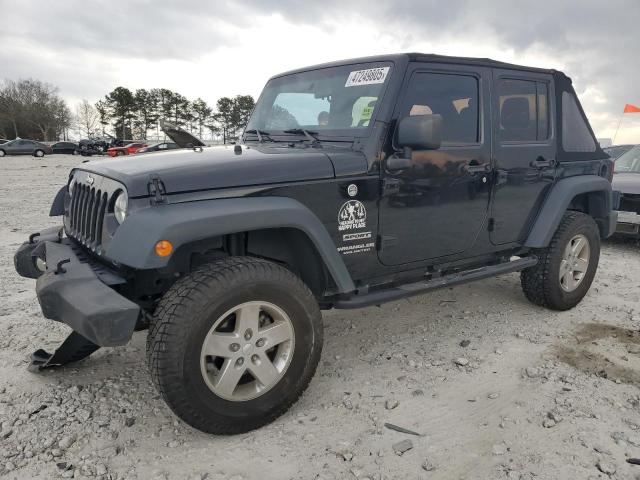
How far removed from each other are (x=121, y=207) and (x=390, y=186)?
5.14ft

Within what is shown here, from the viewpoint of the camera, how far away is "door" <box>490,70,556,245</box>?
3.79 metres

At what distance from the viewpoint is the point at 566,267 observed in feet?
14.6

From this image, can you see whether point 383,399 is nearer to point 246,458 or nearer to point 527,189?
point 246,458

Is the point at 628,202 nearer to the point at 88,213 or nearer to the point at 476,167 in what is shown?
the point at 476,167

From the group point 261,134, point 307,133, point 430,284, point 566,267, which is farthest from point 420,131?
point 566,267

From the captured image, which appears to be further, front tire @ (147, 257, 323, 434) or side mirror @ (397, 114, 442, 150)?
side mirror @ (397, 114, 442, 150)

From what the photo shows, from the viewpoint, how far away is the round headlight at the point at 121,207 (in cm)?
252

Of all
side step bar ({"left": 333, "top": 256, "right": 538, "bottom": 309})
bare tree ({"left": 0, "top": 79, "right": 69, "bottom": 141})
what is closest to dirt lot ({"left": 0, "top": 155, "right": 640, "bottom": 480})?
side step bar ({"left": 333, "top": 256, "right": 538, "bottom": 309})

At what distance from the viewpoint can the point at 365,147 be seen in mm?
3041

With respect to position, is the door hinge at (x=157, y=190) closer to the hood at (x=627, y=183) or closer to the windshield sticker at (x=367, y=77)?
the windshield sticker at (x=367, y=77)

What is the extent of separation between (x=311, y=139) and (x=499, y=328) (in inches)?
88.9

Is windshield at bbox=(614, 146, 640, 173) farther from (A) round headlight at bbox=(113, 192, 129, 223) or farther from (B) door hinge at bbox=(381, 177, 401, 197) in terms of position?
(A) round headlight at bbox=(113, 192, 129, 223)

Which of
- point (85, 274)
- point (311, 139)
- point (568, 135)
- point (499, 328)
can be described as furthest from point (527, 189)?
point (85, 274)

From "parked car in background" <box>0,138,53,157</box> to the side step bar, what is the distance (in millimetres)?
36680
